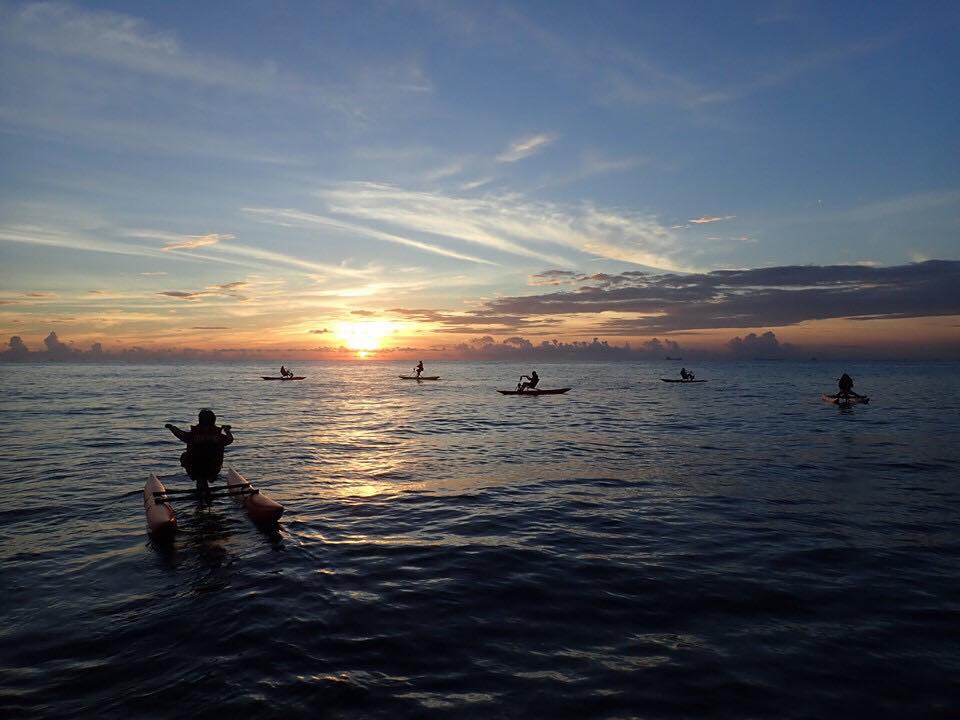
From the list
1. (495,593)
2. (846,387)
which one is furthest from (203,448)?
(846,387)

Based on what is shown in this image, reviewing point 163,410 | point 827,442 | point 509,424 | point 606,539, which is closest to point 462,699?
point 606,539

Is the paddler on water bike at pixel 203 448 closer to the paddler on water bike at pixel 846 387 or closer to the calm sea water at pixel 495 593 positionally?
the calm sea water at pixel 495 593

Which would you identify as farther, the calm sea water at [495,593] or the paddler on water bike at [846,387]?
the paddler on water bike at [846,387]

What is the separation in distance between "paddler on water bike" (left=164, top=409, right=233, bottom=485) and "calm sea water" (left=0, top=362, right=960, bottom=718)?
1.30m

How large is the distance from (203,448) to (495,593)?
955 centimetres

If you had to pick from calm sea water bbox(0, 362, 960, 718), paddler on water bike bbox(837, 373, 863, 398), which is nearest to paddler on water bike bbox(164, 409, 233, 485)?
calm sea water bbox(0, 362, 960, 718)

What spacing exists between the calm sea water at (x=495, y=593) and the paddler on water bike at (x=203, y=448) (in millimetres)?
1303

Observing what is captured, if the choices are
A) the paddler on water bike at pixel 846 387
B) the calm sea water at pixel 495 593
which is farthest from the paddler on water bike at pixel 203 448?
the paddler on water bike at pixel 846 387

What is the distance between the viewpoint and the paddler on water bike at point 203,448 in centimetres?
1434

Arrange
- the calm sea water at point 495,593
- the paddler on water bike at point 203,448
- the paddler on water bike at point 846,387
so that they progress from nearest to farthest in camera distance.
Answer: the calm sea water at point 495,593 < the paddler on water bike at point 203,448 < the paddler on water bike at point 846,387

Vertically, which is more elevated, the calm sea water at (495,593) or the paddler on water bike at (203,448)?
the paddler on water bike at (203,448)

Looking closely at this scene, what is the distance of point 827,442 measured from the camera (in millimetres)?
27156

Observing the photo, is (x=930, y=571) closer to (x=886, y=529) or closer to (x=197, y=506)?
(x=886, y=529)

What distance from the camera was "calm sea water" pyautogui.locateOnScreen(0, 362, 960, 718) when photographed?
6508mm
